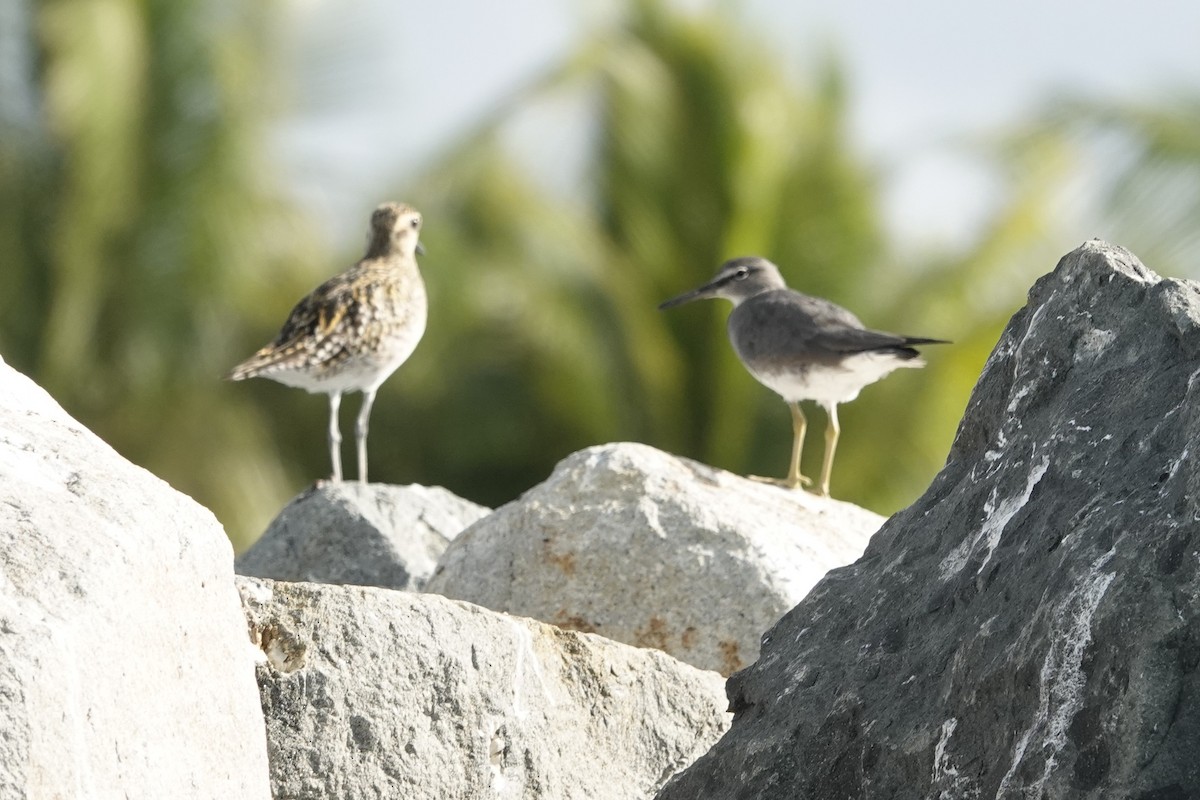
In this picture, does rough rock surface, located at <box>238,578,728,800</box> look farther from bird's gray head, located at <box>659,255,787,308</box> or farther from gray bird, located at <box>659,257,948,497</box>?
bird's gray head, located at <box>659,255,787,308</box>

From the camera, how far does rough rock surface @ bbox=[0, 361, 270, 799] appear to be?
3342 millimetres

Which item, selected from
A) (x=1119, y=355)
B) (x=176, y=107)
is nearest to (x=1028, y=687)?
(x=1119, y=355)

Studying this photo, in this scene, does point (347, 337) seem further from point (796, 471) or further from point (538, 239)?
point (538, 239)

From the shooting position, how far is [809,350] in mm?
9031

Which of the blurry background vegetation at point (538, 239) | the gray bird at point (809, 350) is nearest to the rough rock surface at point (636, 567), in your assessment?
the gray bird at point (809, 350)

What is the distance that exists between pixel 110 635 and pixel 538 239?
55.6ft

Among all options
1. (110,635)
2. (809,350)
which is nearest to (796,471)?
(809,350)

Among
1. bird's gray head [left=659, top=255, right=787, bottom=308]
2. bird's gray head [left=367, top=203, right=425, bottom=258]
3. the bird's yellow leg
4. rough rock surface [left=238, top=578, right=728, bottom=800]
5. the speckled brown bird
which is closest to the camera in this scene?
rough rock surface [left=238, top=578, right=728, bottom=800]

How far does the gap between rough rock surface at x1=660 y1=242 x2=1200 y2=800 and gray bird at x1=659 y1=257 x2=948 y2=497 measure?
4.08m

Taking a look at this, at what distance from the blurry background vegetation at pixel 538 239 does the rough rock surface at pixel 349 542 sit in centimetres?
1217

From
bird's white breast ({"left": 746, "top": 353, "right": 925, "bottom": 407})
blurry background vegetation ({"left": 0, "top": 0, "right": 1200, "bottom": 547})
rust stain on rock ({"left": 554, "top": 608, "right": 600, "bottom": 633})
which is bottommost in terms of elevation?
rust stain on rock ({"left": 554, "top": 608, "right": 600, "bottom": 633})

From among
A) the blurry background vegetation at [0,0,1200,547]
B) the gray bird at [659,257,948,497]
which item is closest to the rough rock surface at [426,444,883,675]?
the gray bird at [659,257,948,497]

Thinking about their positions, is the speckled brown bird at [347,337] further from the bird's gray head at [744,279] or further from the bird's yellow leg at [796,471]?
the bird's yellow leg at [796,471]

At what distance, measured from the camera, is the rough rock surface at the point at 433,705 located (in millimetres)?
4551
